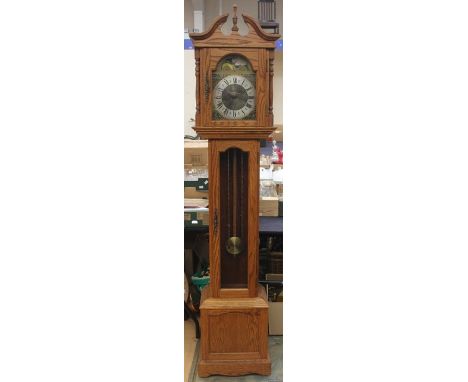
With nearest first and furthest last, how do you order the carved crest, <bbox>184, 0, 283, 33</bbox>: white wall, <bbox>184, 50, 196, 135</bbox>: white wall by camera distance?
the carved crest < <bbox>184, 50, 196, 135</bbox>: white wall < <bbox>184, 0, 283, 33</bbox>: white wall

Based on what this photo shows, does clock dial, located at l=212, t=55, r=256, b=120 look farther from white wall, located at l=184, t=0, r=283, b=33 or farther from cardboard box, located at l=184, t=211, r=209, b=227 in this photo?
white wall, located at l=184, t=0, r=283, b=33

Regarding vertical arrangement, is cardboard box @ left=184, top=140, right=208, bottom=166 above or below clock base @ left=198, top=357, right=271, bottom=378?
above

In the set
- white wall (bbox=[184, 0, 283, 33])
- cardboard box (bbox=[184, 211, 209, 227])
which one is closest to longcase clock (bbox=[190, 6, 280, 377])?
cardboard box (bbox=[184, 211, 209, 227])

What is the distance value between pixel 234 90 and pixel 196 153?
1026 mm

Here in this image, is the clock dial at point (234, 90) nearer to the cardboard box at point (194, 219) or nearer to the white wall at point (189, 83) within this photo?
the cardboard box at point (194, 219)

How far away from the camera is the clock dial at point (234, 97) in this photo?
5.56 ft

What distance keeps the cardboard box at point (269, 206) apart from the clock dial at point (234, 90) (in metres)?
0.98

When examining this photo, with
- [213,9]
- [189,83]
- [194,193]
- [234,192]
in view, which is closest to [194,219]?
[194,193]

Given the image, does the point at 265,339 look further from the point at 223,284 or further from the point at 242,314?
the point at 223,284

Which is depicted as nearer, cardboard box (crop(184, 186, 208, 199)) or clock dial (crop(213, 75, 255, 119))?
clock dial (crop(213, 75, 255, 119))

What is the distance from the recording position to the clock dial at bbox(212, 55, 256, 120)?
169cm

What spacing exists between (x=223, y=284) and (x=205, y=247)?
81 cm

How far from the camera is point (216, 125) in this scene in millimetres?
1695

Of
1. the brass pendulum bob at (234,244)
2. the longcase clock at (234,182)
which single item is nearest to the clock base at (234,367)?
the longcase clock at (234,182)
